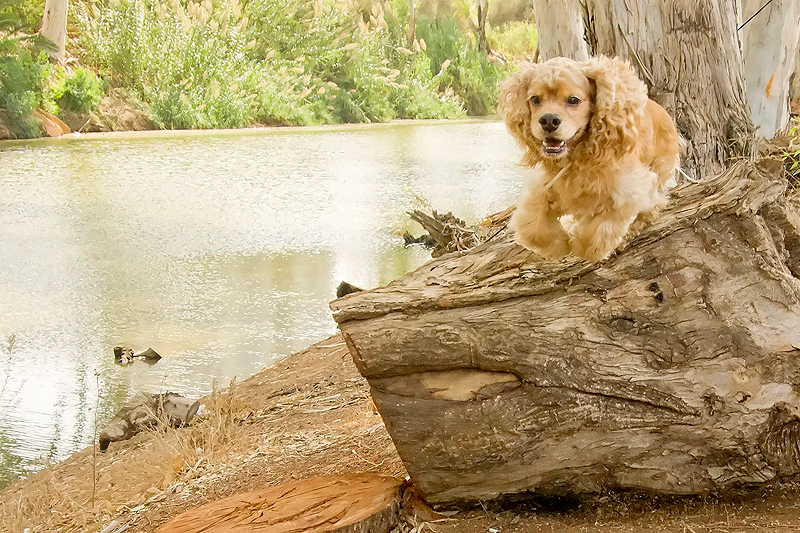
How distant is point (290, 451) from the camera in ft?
10.7

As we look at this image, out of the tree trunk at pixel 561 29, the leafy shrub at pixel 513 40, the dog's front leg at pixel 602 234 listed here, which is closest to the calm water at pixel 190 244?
the leafy shrub at pixel 513 40

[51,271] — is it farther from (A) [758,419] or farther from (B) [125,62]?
(A) [758,419]

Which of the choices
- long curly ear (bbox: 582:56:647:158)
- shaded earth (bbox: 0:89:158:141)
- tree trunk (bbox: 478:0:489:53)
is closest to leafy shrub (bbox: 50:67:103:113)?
shaded earth (bbox: 0:89:158:141)

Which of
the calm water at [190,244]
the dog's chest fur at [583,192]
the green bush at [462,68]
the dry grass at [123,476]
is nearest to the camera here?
the dog's chest fur at [583,192]

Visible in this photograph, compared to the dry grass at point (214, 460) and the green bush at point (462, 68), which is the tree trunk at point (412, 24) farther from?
the dry grass at point (214, 460)

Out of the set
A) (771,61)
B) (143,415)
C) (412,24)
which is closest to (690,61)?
(771,61)

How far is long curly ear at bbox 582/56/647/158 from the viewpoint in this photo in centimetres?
222

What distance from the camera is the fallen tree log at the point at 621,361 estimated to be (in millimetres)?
2217

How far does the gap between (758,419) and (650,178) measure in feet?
2.58

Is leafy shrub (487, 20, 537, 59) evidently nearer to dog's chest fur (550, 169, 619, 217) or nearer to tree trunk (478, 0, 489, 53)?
tree trunk (478, 0, 489, 53)

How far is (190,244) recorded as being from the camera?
5.24m

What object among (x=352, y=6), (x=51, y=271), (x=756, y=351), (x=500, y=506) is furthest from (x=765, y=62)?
(x=51, y=271)

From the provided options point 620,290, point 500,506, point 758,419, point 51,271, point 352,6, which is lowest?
point 500,506

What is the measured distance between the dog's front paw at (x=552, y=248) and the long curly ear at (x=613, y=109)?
0.31 metres
